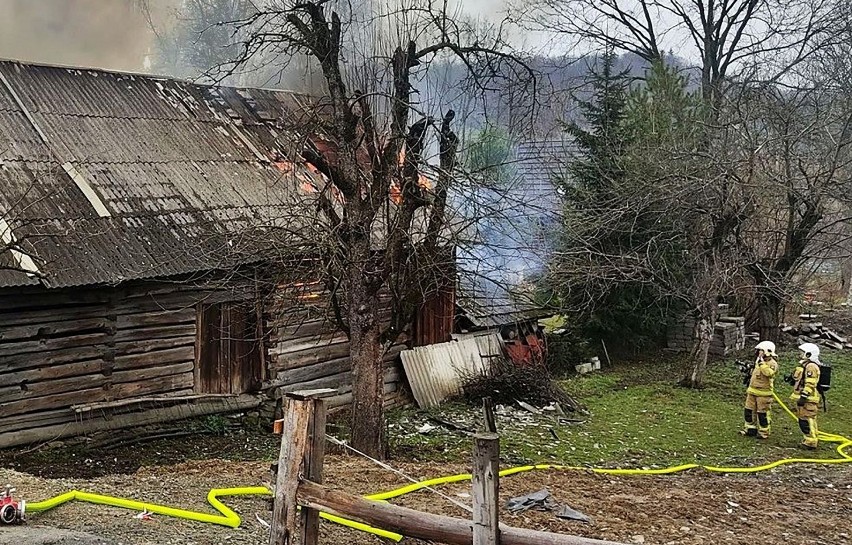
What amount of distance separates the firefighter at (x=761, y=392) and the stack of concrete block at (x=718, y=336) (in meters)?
7.27

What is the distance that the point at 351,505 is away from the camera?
4270 millimetres

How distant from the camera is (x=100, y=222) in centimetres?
1013

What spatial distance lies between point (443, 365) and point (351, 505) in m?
9.95

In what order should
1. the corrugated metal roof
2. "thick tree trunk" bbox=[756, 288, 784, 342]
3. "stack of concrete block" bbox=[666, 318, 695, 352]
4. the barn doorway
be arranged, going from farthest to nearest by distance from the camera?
"thick tree trunk" bbox=[756, 288, 784, 342] → "stack of concrete block" bbox=[666, 318, 695, 352] → the barn doorway → the corrugated metal roof

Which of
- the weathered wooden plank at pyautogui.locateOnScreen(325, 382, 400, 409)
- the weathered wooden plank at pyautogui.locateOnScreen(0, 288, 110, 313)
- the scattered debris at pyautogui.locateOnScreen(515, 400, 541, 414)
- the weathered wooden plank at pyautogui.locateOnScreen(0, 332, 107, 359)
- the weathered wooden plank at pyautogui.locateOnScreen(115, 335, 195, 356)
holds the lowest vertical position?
the scattered debris at pyautogui.locateOnScreen(515, 400, 541, 414)

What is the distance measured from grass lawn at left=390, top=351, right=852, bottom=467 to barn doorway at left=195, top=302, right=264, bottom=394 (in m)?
2.33

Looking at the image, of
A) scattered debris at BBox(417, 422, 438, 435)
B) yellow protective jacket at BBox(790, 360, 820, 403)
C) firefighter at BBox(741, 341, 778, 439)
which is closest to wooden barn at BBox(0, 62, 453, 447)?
scattered debris at BBox(417, 422, 438, 435)

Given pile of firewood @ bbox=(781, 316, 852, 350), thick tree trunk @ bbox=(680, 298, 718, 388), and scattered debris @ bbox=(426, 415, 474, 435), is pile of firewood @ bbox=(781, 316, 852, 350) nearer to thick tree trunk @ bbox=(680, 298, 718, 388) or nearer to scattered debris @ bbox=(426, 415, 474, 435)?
thick tree trunk @ bbox=(680, 298, 718, 388)

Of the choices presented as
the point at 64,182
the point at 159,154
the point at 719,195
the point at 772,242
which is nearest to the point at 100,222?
the point at 64,182

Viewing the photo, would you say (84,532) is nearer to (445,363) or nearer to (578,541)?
(578,541)

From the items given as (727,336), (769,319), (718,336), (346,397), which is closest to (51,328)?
(346,397)

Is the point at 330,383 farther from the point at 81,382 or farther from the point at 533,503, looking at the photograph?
the point at 533,503

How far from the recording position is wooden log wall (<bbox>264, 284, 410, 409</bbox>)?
11594mm

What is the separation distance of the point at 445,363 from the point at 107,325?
610 centimetres
